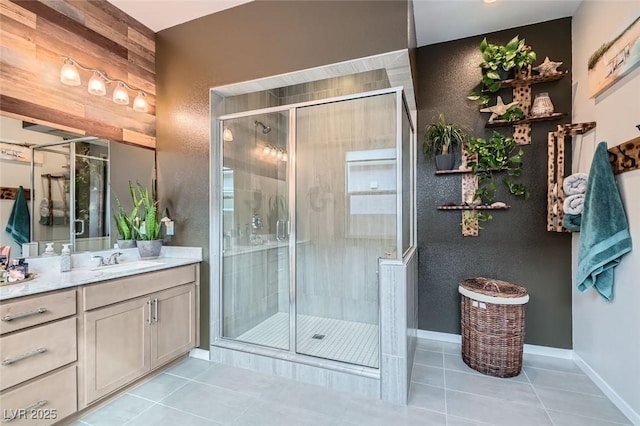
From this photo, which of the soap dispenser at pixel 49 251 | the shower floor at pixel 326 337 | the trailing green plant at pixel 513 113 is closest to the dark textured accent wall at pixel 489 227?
the trailing green plant at pixel 513 113

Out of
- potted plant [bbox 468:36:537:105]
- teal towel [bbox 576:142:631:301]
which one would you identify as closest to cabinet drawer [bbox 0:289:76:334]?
teal towel [bbox 576:142:631:301]

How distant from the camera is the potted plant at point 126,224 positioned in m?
2.49

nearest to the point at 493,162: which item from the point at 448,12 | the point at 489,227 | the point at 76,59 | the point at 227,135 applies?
the point at 489,227

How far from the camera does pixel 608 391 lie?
1.94 metres

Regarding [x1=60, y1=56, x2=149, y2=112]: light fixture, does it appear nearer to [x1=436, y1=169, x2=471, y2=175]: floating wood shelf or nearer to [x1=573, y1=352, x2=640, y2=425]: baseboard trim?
[x1=436, y1=169, x2=471, y2=175]: floating wood shelf

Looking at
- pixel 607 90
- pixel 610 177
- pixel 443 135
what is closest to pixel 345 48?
pixel 443 135

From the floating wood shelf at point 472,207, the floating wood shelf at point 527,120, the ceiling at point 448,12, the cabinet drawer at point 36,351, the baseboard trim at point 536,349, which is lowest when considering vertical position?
the baseboard trim at point 536,349

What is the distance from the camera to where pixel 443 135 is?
8.89ft

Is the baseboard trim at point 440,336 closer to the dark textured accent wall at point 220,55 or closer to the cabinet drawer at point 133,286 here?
the dark textured accent wall at point 220,55

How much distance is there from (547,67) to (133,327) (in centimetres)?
383

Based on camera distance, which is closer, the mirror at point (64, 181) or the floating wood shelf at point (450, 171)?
the mirror at point (64, 181)

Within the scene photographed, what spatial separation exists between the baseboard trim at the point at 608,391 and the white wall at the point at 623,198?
14 millimetres

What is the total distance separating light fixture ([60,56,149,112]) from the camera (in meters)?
2.04

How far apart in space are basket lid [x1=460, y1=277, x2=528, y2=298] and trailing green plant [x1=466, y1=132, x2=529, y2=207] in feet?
2.41
